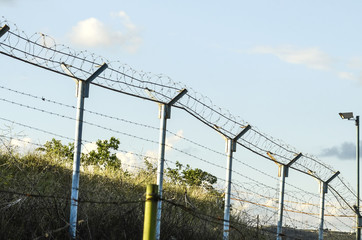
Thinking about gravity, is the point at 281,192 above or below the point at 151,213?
above

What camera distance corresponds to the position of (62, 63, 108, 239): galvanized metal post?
8648mm

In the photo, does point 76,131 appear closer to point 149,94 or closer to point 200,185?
point 149,94

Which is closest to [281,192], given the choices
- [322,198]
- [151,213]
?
[322,198]

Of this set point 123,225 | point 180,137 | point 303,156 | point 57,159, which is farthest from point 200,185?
point 123,225

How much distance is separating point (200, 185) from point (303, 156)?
287 inches

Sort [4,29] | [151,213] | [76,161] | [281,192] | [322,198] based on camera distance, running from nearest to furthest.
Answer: [151,213] < [4,29] < [76,161] < [281,192] < [322,198]

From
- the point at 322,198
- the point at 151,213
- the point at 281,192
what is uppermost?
the point at 322,198

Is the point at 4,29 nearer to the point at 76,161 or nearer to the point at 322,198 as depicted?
the point at 76,161

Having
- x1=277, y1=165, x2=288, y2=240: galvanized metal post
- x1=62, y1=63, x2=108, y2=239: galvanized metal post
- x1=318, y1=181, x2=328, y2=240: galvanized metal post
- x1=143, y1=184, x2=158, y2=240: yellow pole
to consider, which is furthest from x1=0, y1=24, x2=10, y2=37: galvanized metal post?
x1=318, y1=181, x2=328, y2=240: galvanized metal post

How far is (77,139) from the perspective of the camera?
8.89 meters

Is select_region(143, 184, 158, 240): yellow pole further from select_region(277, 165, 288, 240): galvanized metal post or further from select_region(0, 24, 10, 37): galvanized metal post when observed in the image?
select_region(277, 165, 288, 240): galvanized metal post

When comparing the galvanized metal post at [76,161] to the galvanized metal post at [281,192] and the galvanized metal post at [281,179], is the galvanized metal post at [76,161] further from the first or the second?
the galvanized metal post at [281,192]

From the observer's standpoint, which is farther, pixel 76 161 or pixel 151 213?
pixel 76 161

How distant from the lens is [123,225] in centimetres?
927
